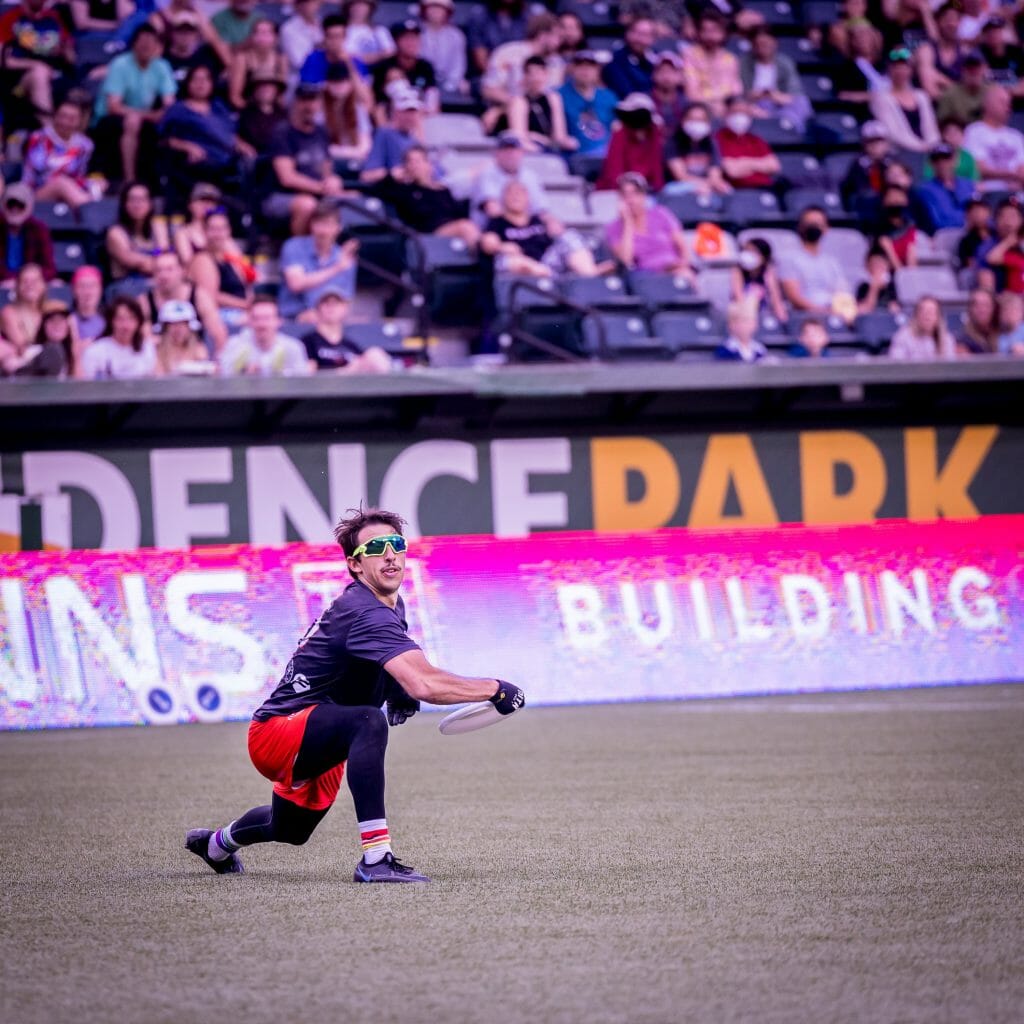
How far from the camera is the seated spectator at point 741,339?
15.7m

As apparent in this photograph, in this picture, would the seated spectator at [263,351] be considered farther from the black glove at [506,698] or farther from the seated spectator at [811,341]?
the black glove at [506,698]

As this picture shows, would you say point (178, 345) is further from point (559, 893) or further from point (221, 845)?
point (559, 893)

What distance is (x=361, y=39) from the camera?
17.8m

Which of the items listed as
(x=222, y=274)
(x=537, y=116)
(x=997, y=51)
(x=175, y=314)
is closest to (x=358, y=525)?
(x=175, y=314)

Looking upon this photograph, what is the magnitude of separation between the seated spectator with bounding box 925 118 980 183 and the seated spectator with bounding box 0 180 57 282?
10239 millimetres

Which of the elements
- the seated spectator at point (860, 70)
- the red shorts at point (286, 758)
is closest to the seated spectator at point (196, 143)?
the seated spectator at point (860, 70)

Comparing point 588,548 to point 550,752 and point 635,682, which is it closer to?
point 635,682

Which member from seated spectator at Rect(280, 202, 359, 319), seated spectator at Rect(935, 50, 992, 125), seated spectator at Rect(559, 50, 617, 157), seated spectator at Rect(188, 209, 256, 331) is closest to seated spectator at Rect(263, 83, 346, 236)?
seated spectator at Rect(280, 202, 359, 319)

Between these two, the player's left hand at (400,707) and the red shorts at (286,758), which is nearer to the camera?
the red shorts at (286,758)

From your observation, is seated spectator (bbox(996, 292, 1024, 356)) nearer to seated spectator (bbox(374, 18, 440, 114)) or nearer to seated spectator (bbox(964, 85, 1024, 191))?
seated spectator (bbox(964, 85, 1024, 191))

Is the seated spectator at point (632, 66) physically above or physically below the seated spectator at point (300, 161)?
above

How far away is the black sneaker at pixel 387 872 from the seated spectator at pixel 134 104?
11.1 meters

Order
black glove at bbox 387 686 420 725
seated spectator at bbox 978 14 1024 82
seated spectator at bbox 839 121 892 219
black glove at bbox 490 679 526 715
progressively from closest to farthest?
black glove at bbox 490 679 526 715 → black glove at bbox 387 686 420 725 → seated spectator at bbox 839 121 892 219 → seated spectator at bbox 978 14 1024 82

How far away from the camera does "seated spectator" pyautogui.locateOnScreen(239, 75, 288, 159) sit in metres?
16.2
